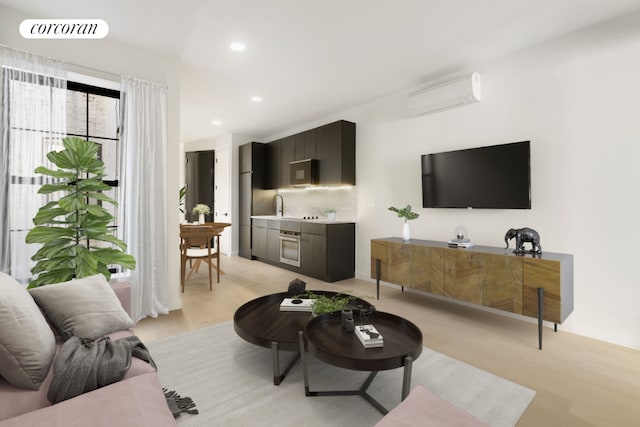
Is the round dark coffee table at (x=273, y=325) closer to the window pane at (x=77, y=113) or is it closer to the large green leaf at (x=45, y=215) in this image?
the large green leaf at (x=45, y=215)

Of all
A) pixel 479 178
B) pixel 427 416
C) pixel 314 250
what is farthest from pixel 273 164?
pixel 427 416

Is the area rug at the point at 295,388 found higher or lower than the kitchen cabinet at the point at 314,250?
lower

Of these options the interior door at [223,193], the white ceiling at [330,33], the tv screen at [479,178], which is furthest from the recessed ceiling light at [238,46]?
the interior door at [223,193]

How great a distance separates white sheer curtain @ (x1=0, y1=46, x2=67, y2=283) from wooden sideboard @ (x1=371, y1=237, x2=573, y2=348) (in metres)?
3.52

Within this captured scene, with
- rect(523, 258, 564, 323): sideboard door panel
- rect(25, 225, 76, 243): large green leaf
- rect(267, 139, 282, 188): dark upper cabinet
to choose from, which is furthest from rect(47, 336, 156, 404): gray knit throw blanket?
rect(267, 139, 282, 188): dark upper cabinet

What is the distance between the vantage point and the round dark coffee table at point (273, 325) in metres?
1.93

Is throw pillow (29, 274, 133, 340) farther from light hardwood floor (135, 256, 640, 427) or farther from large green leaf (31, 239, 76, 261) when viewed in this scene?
light hardwood floor (135, 256, 640, 427)

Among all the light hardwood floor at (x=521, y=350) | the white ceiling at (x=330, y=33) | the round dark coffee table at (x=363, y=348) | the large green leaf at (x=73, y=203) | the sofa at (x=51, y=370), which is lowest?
the light hardwood floor at (x=521, y=350)

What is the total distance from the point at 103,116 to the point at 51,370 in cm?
281

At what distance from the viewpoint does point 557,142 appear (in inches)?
114

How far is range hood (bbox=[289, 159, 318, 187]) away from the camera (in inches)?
205

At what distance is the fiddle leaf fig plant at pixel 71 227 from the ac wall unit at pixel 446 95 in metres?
3.50

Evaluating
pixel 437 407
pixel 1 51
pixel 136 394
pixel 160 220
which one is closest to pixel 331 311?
pixel 437 407

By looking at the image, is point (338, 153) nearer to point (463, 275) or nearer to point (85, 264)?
point (463, 275)
